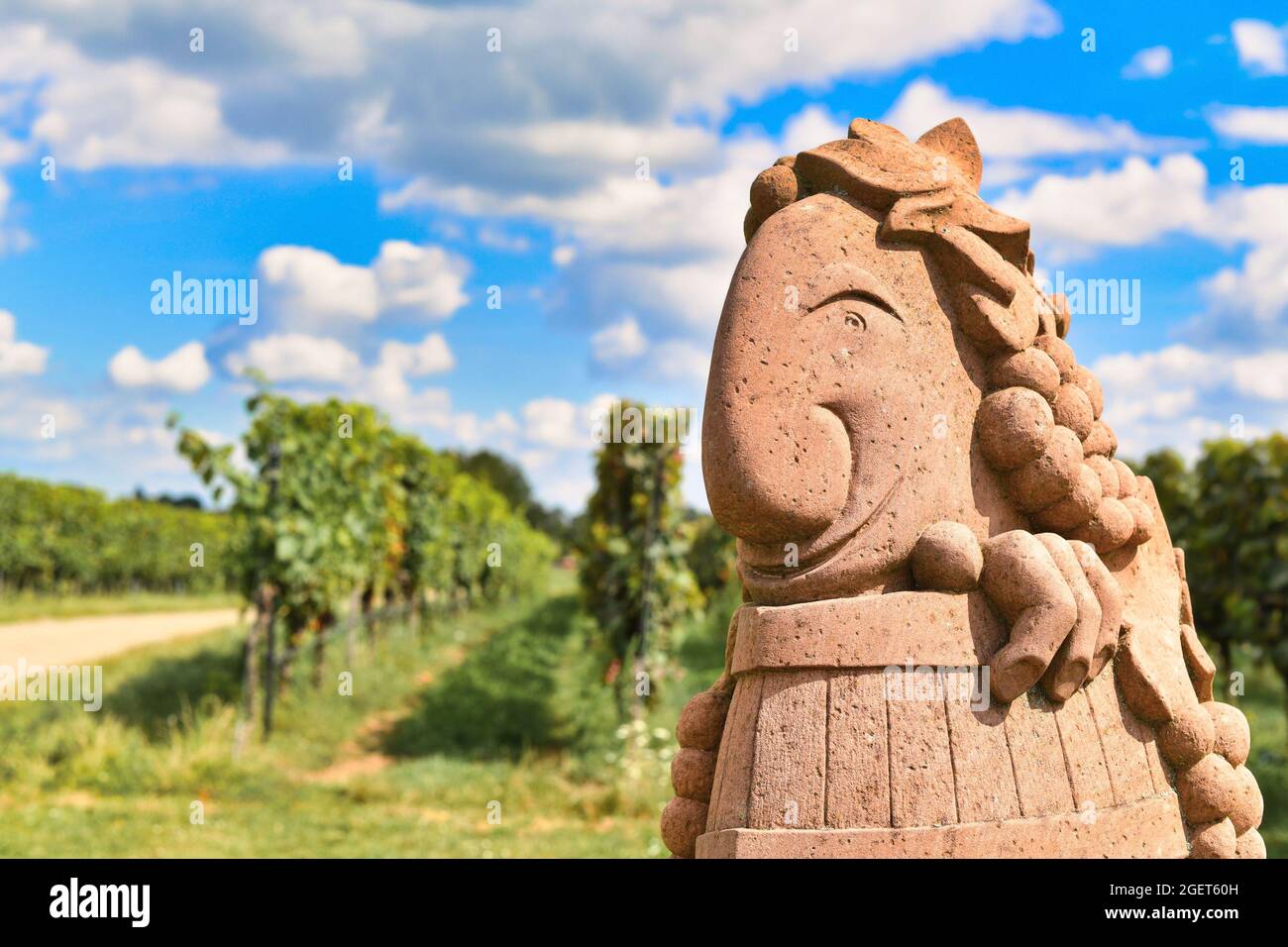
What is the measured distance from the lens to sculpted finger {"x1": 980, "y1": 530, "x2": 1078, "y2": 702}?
2.89m

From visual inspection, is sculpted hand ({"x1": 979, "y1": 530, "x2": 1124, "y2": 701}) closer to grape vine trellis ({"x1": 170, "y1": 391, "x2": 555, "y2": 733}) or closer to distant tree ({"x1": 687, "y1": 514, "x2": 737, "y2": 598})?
grape vine trellis ({"x1": 170, "y1": 391, "x2": 555, "y2": 733})

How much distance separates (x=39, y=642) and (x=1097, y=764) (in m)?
20.8

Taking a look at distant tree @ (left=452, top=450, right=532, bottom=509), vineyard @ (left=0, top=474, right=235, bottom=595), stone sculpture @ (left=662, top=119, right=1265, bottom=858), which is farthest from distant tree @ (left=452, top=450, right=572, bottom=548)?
stone sculpture @ (left=662, top=119, right=1265, bottom=858)

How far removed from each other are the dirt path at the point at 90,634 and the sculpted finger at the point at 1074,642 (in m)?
16.5

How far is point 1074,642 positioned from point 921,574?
0.46m

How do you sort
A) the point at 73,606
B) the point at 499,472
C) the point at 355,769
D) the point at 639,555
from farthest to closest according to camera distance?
the point at 499,472 → the point at 73,606 → the point at 639,555 → the point at 355,769

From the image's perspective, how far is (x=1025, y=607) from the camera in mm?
2945

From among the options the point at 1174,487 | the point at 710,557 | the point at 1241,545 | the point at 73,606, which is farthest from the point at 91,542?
the point at 1241,545

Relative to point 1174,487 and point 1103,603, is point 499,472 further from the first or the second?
point 1103,603

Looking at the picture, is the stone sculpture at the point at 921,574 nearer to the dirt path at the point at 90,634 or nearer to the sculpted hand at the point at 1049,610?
the sculpted hand at the point at 1049,610

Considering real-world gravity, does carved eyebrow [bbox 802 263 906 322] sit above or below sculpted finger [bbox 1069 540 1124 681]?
above

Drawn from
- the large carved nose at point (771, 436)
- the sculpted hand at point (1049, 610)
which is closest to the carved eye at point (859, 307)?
the large carved nose at point (771, 436)
